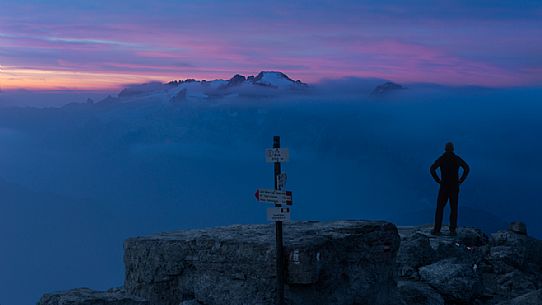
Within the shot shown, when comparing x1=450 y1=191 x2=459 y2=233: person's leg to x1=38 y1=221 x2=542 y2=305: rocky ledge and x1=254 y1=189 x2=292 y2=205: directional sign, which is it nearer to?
x1=38 y1=221 x2=542 y2=305: rocky ledge

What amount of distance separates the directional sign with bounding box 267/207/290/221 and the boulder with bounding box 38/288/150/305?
2.19 metres

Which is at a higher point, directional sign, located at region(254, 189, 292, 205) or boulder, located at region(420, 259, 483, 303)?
directional sign, located at region(254, 189, 292, 205)

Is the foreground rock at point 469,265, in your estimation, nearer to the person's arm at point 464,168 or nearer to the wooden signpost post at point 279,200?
the person's arm at point 464,168

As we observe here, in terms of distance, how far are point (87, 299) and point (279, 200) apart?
3.05m

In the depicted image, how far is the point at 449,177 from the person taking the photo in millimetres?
14492

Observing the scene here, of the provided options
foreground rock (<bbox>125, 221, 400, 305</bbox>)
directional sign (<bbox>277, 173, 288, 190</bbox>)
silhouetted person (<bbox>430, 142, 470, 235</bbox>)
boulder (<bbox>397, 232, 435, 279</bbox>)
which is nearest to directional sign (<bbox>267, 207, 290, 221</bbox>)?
directional sign (<bbox>277, 173, 288, 190</bbox>)

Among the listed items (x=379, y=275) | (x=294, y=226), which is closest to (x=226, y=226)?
(x=294, y=226)

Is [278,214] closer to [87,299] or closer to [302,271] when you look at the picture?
[302,271]

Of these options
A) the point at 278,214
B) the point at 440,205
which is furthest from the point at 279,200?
the point at 440,205

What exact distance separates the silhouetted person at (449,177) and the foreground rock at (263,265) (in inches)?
152

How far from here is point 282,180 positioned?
31.8 ft

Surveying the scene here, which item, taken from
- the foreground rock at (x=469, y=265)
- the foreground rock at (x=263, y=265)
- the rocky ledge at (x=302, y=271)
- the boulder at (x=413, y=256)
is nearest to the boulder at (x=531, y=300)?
the rocky ledge at (x=302, y=271)

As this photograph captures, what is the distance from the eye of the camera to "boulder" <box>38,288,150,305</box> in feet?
27.7

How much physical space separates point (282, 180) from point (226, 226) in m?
2.91
